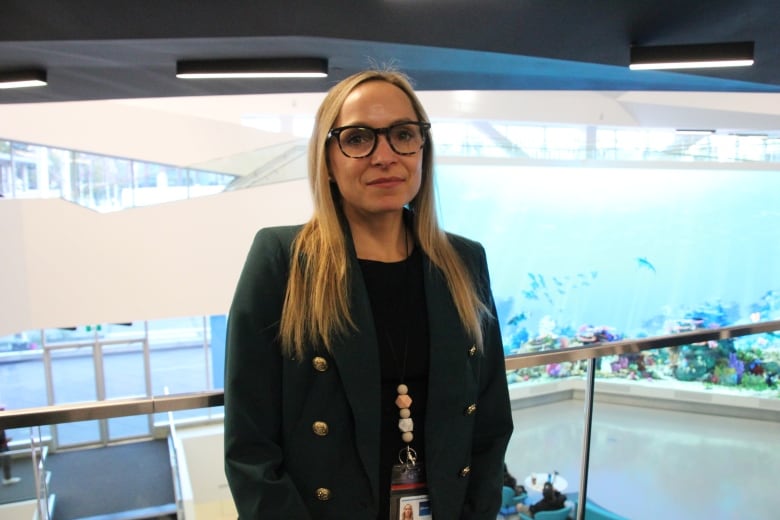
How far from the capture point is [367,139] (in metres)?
1.17

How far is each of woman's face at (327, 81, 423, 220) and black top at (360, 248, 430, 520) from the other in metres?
0.16

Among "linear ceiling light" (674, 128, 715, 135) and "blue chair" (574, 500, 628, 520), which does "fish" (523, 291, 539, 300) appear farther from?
"blue chair" (574, 500, 628, 520)

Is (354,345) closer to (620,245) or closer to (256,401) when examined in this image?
(256,401)

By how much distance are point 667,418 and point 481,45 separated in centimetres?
388

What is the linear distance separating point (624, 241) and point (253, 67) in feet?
40.9

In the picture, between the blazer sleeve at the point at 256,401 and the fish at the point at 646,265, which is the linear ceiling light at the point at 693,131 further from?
the blazer sleeve at the point at 256,401

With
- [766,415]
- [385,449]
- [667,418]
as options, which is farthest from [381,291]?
[766,415]

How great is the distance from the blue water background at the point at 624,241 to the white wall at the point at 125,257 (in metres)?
5.81

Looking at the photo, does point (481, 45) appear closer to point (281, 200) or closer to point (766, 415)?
point (766, 415)

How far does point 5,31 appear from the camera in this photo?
4.61 meters

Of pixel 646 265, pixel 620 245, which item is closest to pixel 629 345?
pixel 620 245

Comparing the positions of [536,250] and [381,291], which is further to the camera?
[536,250]

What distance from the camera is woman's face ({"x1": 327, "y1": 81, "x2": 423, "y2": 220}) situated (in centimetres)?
117

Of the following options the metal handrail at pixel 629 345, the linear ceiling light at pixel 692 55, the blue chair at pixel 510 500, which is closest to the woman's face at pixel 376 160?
the metal handrail at pixel 629 345
